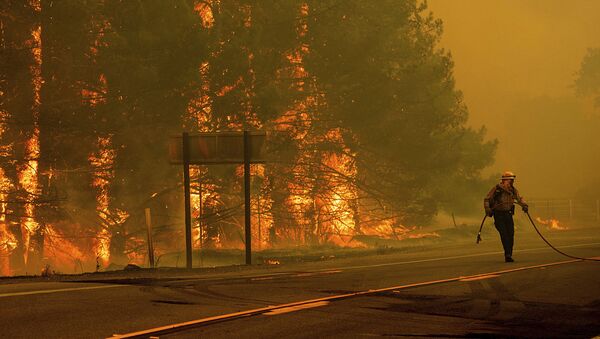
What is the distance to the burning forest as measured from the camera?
28422 mm

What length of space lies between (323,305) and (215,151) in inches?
387

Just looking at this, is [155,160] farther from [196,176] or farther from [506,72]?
[506,72]

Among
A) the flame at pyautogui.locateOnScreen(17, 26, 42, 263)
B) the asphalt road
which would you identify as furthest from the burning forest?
the asphalt road

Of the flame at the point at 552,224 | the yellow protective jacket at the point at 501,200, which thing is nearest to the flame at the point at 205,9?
the yellow protective jacket at the point at 501,200

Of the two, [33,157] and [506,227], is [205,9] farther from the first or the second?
[506,227]

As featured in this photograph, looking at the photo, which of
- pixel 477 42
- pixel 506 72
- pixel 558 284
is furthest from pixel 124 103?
pixel 477 42

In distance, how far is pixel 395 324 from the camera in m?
9.55

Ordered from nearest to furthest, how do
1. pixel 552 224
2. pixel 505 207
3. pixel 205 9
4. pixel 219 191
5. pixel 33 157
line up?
pixel 505 207, pixel 33 157, pixel 219 191, pixel 205 9, pixel 552 224

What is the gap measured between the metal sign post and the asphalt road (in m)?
4.55

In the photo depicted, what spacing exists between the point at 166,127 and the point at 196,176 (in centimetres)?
271

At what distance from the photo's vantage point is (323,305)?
1100 cm

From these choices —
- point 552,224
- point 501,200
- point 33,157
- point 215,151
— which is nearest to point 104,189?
point 33,157

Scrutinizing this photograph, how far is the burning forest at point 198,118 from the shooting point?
28.4 meters

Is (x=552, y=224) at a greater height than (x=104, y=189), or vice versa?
(x=104, y=189)
